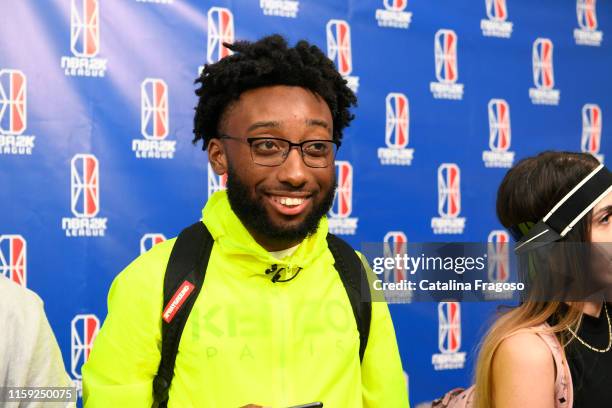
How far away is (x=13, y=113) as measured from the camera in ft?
8.12

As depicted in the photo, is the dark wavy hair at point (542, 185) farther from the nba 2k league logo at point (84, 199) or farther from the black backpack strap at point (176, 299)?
the nba 2k league logo at point (84, 199)

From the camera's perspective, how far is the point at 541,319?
1.41m

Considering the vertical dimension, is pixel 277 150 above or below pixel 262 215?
above

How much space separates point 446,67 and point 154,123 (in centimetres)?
128

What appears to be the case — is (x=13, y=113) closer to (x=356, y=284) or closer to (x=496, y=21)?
(x=356, y=284)

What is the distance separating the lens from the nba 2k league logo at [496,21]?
3146mm

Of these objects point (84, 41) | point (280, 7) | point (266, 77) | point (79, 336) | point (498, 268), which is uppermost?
point (280, 7)

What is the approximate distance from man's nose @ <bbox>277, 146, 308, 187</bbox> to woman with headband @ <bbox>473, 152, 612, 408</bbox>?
0.43 metres

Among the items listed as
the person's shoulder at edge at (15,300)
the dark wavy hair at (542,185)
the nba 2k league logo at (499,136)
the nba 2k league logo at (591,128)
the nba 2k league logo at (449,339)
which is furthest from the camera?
the nba 2k league logo at (591,128)

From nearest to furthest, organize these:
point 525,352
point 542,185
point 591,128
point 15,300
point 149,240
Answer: point 15,300 → point 525,352 → point 542,185 → point 149,240 → point 591,128

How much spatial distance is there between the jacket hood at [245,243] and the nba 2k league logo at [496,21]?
6.28ft

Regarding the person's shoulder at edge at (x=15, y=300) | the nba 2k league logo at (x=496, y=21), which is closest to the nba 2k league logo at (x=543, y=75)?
the nba 2k league logo at (x=496, y=21)

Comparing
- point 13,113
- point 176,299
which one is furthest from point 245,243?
point 13,113

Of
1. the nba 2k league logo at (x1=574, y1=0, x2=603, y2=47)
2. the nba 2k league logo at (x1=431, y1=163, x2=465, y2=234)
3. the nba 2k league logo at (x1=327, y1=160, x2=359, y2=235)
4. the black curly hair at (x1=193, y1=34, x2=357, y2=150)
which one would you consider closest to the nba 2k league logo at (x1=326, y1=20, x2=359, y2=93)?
the nba 2k league logo at (x1=327, y1=160, x2=359, y2=235)
